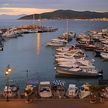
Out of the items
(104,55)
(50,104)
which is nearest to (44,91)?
(50,104)

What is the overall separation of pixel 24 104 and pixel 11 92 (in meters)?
3.88

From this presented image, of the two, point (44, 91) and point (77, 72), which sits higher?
point (44, 91)

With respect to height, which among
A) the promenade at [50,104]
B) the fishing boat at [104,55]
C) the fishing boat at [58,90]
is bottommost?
the fishing boat at [104,55]

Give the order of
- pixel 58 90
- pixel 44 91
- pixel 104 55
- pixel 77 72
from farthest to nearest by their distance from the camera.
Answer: pixel 104 55, pixel 77 72, pixel 58 90, pixel 44 91

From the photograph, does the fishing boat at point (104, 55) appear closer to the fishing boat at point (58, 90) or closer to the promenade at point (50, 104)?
the fishing boat at point (58, 90)

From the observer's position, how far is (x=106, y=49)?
43.2 m

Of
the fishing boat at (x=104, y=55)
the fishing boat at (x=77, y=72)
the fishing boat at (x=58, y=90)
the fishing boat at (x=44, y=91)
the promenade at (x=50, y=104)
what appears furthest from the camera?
the fishing boat at (x=104, y=55)

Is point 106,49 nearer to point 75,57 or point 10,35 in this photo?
point 75,57

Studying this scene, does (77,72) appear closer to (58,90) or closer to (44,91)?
(58,90)

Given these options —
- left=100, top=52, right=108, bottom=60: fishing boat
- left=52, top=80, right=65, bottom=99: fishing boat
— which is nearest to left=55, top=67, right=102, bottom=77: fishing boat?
left=52, top=80, right=65, bottom=99: fishing boat

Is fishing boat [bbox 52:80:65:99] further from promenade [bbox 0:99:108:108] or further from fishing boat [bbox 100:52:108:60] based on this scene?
fishing boat [bbox 100:52:108:60]

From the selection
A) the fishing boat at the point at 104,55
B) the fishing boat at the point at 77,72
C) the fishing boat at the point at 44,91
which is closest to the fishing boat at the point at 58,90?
the fishing boat at the point at 44,91

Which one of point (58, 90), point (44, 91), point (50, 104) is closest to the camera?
point (50, 104)

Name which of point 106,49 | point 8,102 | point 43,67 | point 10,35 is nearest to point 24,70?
point 43,67
